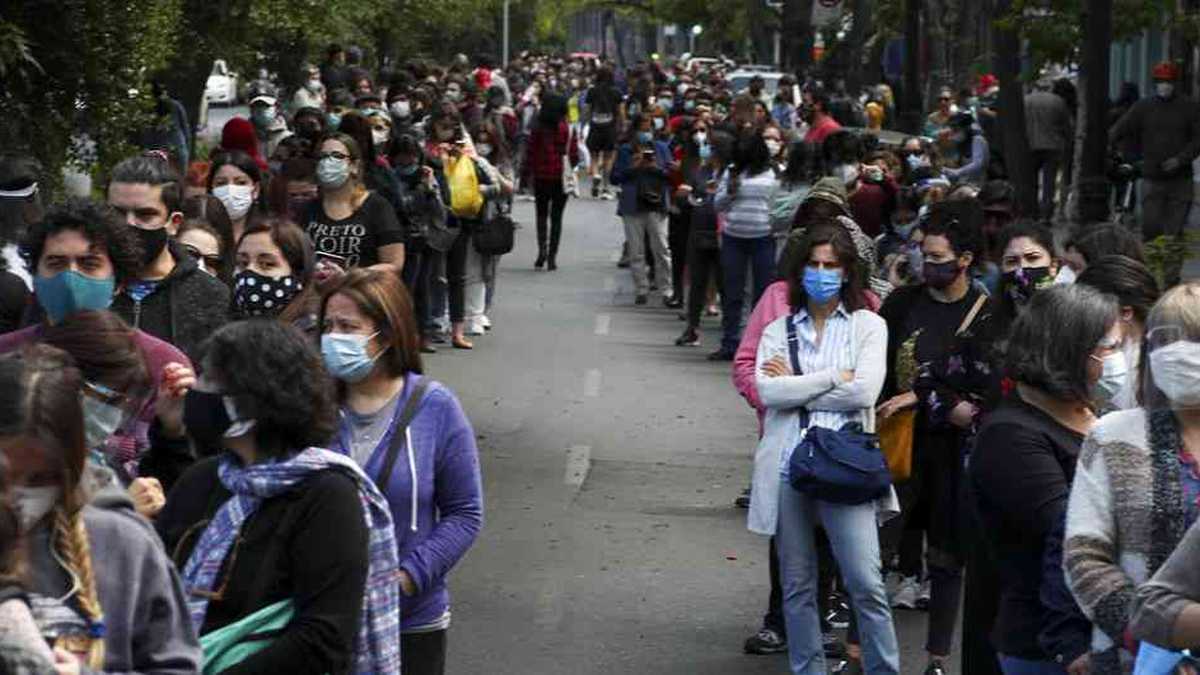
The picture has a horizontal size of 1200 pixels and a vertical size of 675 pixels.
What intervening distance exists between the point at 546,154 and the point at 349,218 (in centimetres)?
1294

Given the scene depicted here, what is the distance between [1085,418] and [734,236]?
1182cm

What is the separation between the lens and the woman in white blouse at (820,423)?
8.14 meters

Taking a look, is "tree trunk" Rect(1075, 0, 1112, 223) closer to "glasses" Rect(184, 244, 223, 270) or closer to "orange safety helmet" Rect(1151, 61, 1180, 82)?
"orange safety helmet" Rect(1151, 61, 1180, 82)

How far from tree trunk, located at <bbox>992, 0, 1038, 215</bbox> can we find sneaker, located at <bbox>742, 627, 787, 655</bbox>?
17351 millimetres

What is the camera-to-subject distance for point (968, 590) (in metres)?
6.98

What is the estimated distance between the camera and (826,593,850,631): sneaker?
9852mm

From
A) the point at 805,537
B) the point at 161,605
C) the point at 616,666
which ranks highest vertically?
the point at 161,605

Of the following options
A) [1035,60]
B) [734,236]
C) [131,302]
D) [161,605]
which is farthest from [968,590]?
[1035,60]

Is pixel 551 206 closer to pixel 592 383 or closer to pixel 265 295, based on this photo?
pixel 592 383

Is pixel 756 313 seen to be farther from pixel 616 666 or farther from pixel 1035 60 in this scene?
pixel 1035 60

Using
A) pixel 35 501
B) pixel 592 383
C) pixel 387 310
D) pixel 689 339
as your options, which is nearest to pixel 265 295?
pixel 387 310

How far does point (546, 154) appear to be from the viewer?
24.5 metres

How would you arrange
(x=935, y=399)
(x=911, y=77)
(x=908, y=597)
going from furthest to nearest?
(x=911, y=77) < (x=908, y=597) < (x=935, y=399)

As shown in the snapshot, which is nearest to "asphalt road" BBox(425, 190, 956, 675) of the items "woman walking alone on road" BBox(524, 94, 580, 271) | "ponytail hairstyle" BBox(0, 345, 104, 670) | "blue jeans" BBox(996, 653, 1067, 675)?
"woman walking alone on road" BBox(524, 94, 580, 271)
